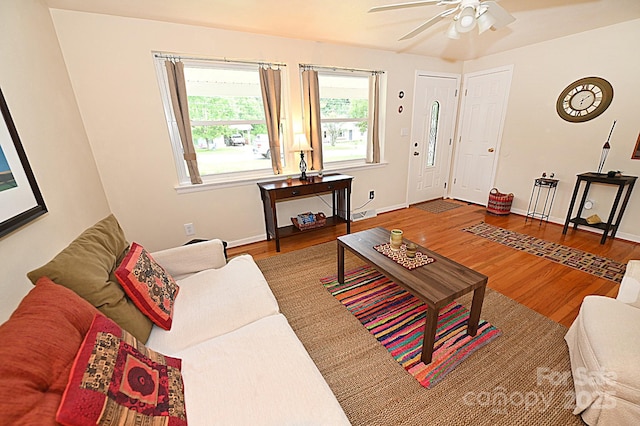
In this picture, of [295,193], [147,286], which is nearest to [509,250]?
[295,193]

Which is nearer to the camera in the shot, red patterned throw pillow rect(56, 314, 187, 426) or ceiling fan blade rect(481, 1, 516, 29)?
red patterned throw pillow rect(56, 314, 187, 426)

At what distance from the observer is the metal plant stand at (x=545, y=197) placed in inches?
138

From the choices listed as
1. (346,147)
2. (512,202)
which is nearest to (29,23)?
(346,147)

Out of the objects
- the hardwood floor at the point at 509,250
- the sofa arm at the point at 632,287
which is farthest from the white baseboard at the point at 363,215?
the sofa arm at the point at 632,287

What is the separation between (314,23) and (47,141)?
2403 millimetres

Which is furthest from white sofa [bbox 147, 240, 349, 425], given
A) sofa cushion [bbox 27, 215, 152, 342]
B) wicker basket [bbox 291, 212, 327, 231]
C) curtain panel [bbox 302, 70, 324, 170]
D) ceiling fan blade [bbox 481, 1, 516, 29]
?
ceiling fan blade [bbox 481, 1, 516, 29]

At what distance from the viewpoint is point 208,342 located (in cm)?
123

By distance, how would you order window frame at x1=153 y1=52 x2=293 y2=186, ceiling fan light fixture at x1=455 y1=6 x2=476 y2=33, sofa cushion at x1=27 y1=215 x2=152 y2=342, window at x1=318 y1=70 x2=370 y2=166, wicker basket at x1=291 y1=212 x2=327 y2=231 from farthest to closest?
window at x1=318 y1=70 x2=370 y2=166 → wicker basket at x1=291 y1=212 x2=327 y2=231 → window frame at x1=153 y1=52 x2=293 y2=186 → ceiling fan light fixture at x1=455 y1=6 x2=476 y2=33 → sofa cushion at x1=27 y1=215 x2=152 y2=342

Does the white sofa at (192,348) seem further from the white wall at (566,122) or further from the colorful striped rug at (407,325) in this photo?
the white wall at (566,122)

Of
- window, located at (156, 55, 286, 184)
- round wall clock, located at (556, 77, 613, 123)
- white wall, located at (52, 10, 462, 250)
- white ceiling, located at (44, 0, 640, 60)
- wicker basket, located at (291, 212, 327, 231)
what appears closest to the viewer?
→ white ceiling, located at (44, 0, 640, 60)

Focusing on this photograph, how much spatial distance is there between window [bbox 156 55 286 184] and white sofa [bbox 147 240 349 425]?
1.50 meters

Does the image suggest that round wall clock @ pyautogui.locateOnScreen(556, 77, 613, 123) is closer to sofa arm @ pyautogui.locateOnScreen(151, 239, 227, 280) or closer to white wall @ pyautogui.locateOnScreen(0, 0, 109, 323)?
sofa arm @ pyautogui.locateOnScreen(151, 239, 227, 280)

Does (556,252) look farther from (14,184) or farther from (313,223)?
(14,184)

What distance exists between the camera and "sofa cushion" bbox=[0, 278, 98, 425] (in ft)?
1.94
